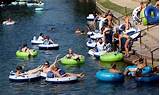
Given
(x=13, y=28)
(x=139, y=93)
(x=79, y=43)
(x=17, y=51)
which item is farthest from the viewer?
(x=13, y=28)

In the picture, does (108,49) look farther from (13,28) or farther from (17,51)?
(13,28)

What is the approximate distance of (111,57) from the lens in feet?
151

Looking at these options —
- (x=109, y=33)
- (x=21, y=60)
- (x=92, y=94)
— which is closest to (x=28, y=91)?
(x=92, y=94)

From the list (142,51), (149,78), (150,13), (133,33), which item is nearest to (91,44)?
(133,33)

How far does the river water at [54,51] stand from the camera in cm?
3825

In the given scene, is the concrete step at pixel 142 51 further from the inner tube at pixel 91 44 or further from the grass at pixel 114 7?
the grass at pixel 114 7

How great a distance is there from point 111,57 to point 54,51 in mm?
8475

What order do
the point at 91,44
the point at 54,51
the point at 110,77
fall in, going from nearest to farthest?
1. the point at 110,77
2. the point at 54,51
3. the point at 91,44

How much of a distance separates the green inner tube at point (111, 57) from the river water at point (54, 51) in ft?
1.81

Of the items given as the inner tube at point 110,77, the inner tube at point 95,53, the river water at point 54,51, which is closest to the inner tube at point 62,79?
the river water at point 54,51

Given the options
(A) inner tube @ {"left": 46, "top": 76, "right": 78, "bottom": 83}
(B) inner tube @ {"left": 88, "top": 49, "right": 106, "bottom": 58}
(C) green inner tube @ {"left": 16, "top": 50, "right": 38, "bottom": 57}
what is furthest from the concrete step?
(C) green inner tube @ {"left": 16, "top": 50, "right": 38, "bottom": 57}

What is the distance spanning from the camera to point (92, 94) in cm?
3700

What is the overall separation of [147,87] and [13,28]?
119 feet

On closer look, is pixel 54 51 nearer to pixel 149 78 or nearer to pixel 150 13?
pixel 150 13
